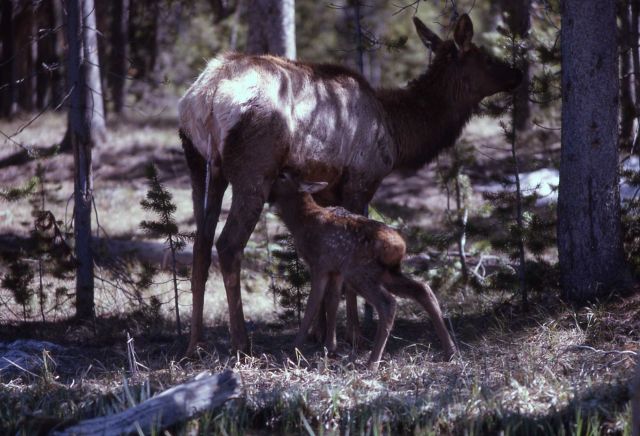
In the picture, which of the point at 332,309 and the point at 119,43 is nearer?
the point at 332,309

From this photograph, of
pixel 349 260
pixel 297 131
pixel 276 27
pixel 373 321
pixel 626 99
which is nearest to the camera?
pixel 349 260

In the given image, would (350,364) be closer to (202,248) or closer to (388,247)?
(388,247)

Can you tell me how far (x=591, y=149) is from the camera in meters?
8.59

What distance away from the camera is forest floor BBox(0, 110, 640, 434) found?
616cm

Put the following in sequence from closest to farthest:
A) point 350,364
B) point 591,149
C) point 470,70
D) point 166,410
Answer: point 166,410, point 350,364, point 591,149, point 470,70

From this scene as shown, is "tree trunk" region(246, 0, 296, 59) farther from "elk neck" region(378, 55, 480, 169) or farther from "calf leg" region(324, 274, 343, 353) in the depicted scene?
"calf leg" region(324, 274, 343, 353)

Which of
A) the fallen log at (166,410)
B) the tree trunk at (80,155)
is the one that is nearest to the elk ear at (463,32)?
the tree trunk at (80,155)

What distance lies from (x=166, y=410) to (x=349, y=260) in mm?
2491

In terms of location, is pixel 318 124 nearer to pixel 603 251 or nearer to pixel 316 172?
pixel 316 172

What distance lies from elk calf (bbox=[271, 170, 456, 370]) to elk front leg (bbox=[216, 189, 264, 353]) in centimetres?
32

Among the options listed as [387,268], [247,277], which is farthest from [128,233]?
[387,268]

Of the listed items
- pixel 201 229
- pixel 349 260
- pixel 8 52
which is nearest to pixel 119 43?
pixel 8 52

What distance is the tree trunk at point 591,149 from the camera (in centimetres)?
855

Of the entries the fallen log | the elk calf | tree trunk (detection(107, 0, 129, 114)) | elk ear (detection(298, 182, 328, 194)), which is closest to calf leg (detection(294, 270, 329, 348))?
the elk calf
